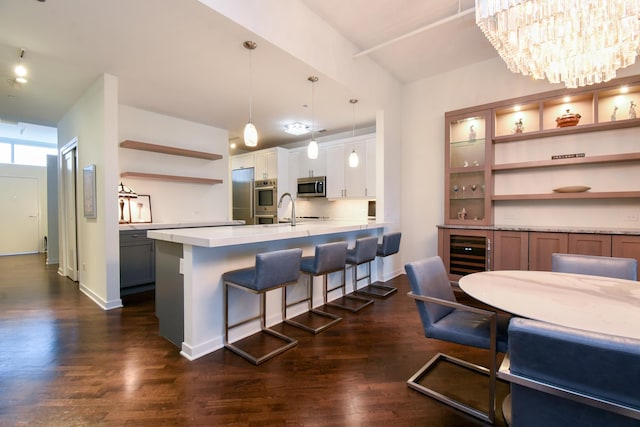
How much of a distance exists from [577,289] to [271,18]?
9.99 ft

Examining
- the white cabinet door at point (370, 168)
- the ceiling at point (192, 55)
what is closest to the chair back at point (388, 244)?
the white cabinet door at point (370, 168)

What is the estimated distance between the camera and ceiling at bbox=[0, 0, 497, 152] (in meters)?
2.36

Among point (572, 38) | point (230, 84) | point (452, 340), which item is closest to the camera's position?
point (452, 340)

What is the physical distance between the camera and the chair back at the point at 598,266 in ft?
6.42

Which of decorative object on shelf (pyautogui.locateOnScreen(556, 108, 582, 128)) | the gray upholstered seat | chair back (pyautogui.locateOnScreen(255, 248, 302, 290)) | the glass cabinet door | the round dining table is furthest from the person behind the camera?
the glass cabinet door

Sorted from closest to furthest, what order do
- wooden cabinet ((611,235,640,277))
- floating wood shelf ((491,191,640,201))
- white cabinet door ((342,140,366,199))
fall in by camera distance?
wooden cabinet ((611,235,640,277)), floating wood shelf ((491,191,640,201)), white cabinet door ((342,140,366,199))

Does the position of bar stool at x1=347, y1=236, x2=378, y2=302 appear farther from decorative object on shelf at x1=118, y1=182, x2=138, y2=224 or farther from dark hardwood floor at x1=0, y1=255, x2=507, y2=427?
decorative object on shelf at x1=118, y1=182, x2=138, y2=224

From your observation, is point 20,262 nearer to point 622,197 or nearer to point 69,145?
point 69,145

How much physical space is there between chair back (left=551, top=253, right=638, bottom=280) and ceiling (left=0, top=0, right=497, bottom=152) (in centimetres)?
241

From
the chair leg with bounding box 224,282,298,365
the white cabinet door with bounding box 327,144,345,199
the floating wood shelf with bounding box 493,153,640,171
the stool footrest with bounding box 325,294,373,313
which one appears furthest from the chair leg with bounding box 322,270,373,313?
the floating wood shelf with bounding box 493,153,640,171

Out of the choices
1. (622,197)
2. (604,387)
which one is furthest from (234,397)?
(622,197)

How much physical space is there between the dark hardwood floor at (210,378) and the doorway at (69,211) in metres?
1.65

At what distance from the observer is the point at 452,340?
5.62 ft

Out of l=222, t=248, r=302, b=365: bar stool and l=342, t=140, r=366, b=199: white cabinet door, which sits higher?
l=342, t=140, r=366, b=199: white cabinet door
